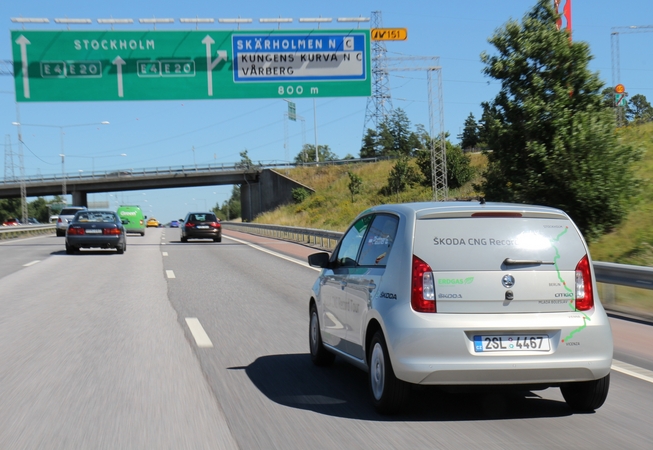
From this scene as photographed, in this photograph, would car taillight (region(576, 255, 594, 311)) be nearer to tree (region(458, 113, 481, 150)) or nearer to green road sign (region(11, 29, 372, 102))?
green road sign (region(11, 29, 372, 102))

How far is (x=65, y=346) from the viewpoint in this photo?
28.9 feet

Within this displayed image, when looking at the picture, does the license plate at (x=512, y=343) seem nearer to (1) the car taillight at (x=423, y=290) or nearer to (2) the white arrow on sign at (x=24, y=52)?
(1) the car taillight at (x=423, y=290)

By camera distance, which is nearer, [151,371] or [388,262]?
[388,262]

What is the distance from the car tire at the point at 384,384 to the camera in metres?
5.58

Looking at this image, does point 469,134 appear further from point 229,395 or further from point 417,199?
point 229,395

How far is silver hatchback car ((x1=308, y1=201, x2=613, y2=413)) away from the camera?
17.7 feet

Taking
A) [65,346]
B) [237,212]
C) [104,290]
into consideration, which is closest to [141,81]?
[104,290]

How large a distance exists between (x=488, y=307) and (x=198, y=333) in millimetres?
5043

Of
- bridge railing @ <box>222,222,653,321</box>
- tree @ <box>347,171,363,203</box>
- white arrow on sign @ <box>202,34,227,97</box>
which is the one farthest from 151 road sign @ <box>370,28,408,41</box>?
tree @ <box>347,171,363,203</box>

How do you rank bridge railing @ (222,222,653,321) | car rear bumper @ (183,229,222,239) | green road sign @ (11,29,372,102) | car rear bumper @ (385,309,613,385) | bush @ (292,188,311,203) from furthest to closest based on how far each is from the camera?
bush @ (292,188,311,203), car rear bumper @ (183,229,222,239), green road sign @ (11,29,372,102), bridge railing @ (222,222,653,321), car rear bumper @ (385,309,613,385)

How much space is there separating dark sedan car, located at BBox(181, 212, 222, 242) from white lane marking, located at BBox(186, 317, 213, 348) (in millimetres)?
25531

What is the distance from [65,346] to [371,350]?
433 centimetres

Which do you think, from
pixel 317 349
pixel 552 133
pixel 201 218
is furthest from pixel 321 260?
pixel 201 218

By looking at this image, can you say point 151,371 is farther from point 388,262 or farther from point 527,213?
point 527,213
